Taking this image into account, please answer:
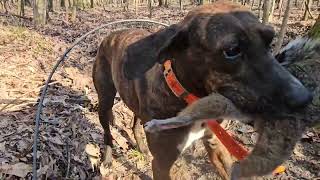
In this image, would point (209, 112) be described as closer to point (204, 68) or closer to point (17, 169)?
point (204, 68)

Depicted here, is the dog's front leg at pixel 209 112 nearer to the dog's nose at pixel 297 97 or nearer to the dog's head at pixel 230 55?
the dog's head at pixel 230 55

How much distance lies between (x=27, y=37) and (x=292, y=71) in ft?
30.6

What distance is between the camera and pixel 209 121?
9.32 ft

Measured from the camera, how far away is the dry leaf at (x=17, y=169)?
4.27m

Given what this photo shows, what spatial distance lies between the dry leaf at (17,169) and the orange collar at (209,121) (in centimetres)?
207

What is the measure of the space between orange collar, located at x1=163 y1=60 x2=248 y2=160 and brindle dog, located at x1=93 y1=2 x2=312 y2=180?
50 millimetres

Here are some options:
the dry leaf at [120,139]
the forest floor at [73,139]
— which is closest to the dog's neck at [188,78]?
the forest floor at [73,139]

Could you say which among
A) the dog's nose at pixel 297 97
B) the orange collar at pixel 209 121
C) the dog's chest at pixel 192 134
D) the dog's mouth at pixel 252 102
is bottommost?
the dog's chest at pixel 192 134

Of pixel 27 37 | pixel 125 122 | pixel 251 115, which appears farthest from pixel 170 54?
pixel 27 37

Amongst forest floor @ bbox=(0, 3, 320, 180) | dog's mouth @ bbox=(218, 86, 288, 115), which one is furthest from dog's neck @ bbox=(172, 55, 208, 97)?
forest floor @ bbox=(0, 3, 320, 180)

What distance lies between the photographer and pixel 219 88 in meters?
2.68

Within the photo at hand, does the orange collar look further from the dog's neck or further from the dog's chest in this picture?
the dog's chest

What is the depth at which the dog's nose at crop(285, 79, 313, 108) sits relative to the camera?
2.27 metres

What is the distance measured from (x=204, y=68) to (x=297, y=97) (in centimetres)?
75
